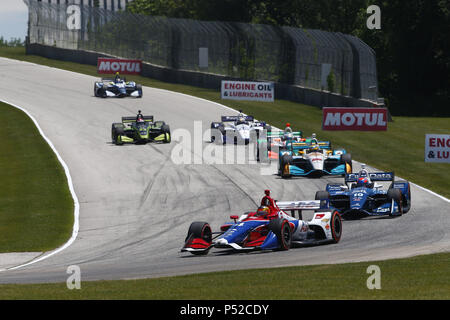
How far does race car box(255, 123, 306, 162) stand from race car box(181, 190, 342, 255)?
12759 mm

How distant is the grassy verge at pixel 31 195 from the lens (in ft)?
69.7

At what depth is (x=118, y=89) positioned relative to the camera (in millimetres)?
50188

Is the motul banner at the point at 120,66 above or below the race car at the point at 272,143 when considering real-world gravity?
above

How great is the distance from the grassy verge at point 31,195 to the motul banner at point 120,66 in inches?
820

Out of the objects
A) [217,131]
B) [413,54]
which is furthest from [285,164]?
[413,54]

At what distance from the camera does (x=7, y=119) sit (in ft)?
144

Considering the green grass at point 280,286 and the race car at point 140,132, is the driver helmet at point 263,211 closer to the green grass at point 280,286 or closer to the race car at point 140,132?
the green grass at point 280,286

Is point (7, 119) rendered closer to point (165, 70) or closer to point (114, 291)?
point (165, 70)

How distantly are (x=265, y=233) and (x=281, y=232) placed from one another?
1.50 ft

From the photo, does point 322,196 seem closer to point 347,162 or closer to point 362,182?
point 362,182

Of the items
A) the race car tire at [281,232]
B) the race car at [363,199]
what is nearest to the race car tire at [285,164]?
the race car at [363,199]

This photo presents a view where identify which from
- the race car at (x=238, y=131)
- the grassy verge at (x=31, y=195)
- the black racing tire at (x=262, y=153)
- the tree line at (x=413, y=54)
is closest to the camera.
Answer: the grassy verge at (x=31, y=195)

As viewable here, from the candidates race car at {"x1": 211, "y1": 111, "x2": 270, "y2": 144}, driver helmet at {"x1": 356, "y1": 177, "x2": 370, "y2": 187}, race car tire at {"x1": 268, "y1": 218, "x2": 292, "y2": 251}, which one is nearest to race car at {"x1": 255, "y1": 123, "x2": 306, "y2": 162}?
race car at {"x1": 211, "y1": 111, "x2": 270, "y2": 144}
